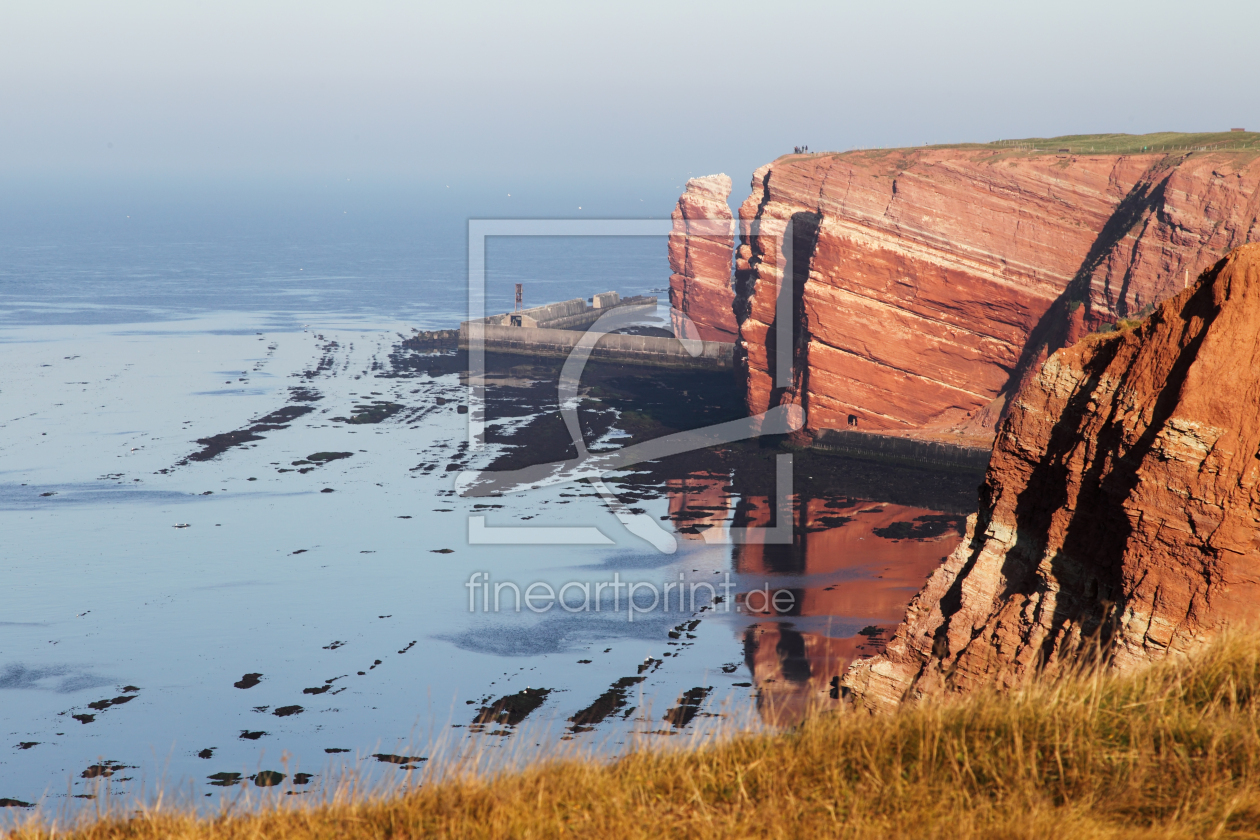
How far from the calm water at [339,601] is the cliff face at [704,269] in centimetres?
2117

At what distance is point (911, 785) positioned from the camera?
20.4 ft

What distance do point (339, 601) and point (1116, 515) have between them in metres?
20.9

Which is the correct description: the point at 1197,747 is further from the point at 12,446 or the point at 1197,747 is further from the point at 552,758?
the point at 12,446

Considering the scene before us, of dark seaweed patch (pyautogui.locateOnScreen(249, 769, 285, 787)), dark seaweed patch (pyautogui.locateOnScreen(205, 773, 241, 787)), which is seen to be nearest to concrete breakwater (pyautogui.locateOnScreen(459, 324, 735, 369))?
dark seaweed patch (pyautogui.locateOnScreen(249, 769, 285, 787))

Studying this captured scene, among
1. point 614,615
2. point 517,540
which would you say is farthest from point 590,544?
point 614,615

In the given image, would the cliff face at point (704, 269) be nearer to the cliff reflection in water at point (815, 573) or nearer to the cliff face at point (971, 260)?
the cliff face at point (971, 260)

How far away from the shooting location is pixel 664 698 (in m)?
20.7

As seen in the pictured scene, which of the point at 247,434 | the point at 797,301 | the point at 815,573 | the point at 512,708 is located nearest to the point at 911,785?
the point at 512,708

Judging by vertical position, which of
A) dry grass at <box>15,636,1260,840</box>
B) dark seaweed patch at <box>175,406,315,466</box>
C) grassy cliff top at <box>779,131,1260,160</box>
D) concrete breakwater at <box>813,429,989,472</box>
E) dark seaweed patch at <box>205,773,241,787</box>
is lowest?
dark seaweed patch at <box>205,773,241,787</box>

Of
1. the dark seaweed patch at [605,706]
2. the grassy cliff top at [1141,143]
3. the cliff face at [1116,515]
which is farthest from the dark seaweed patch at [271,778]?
the grassy cliff top at [1141,143]

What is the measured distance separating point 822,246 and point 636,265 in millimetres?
109123

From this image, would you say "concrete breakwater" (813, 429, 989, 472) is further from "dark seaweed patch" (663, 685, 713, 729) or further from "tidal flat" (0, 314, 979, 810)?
"dark seaweed patch" (663, 685, 713, 729)

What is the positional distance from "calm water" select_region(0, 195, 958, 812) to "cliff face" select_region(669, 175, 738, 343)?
21169mm

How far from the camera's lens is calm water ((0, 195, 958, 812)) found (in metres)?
19.3
